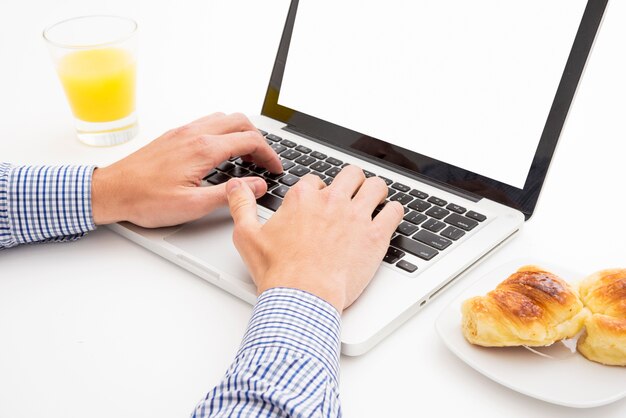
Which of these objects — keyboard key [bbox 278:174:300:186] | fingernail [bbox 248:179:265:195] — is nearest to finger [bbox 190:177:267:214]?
fingernail [bbox 248:179:265:195]

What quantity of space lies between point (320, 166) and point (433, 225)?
9.5 inches

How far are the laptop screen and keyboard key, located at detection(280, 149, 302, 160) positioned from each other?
0.06 metres

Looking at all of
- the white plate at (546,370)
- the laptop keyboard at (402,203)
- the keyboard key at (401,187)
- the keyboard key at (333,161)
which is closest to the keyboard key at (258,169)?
the laptop keyboard at (402,203)

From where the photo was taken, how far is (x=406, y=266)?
3.04ft

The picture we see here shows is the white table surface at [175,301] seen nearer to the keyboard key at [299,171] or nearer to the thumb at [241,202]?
the thumb at [241,202]

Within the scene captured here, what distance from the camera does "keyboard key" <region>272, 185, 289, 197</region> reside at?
110cm

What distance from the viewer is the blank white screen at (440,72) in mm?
1019

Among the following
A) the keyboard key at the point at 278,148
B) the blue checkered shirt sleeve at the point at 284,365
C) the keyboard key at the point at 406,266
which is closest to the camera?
the blue checkered shirt sleeve at the point at 284,365

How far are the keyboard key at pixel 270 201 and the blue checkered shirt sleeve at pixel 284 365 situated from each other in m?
0.26

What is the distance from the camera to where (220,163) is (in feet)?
3.66

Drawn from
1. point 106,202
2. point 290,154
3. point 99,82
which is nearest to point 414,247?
point 290,154

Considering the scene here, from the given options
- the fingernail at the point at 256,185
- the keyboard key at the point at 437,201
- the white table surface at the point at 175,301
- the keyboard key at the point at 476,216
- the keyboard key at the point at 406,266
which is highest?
the keyboard key at the point at 476,216

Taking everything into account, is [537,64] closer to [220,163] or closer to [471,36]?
[471,36]

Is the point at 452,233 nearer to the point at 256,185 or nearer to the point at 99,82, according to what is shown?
the point at 256,185
